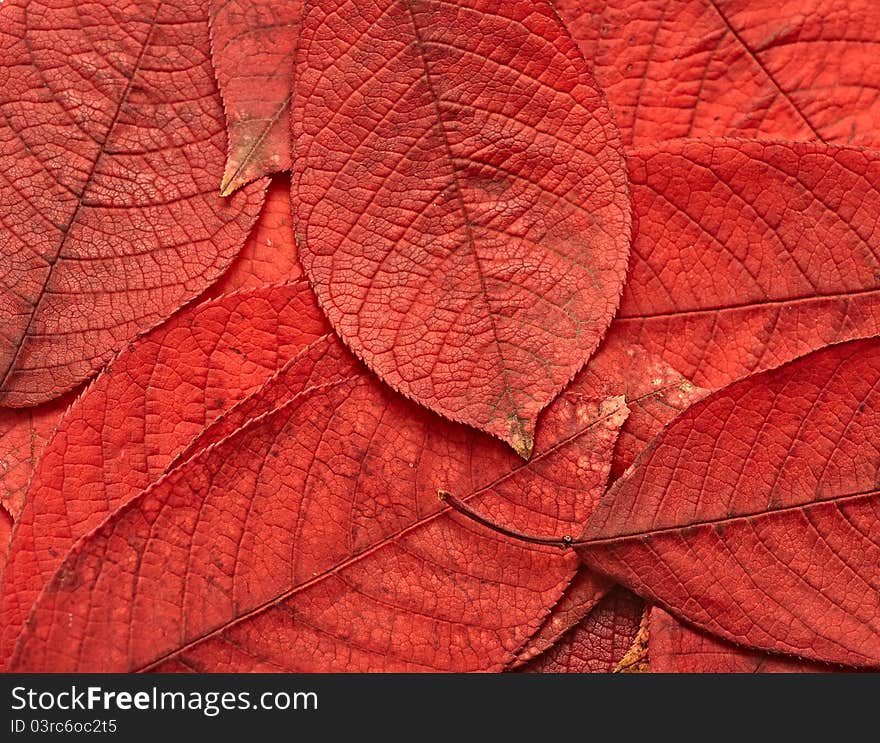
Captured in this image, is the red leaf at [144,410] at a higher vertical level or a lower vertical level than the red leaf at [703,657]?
higher

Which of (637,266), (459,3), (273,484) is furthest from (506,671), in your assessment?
(459,3)

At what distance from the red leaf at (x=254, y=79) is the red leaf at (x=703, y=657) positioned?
623mm

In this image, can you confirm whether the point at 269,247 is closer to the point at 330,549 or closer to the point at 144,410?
the point at 144,410

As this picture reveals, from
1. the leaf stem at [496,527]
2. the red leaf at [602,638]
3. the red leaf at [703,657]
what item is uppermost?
the leaf stem at [496,527]

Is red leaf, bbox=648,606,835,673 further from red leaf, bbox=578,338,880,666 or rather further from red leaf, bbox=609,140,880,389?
red leaf, bbox=609,140,880,389

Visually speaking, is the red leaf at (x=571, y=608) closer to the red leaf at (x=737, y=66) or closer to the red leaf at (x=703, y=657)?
the red leaf at (x=703, y=657)

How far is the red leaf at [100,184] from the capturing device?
91 cm

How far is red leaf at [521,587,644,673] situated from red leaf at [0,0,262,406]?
0.53 m

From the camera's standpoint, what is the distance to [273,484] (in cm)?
88

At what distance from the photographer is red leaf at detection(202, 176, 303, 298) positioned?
947mm

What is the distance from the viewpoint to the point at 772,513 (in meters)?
0.90

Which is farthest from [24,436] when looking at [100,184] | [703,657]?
[703,657]

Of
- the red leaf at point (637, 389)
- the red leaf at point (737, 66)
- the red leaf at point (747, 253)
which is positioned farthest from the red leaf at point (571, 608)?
the red leaf at point (737, 66)

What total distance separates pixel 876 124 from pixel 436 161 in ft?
1.62
